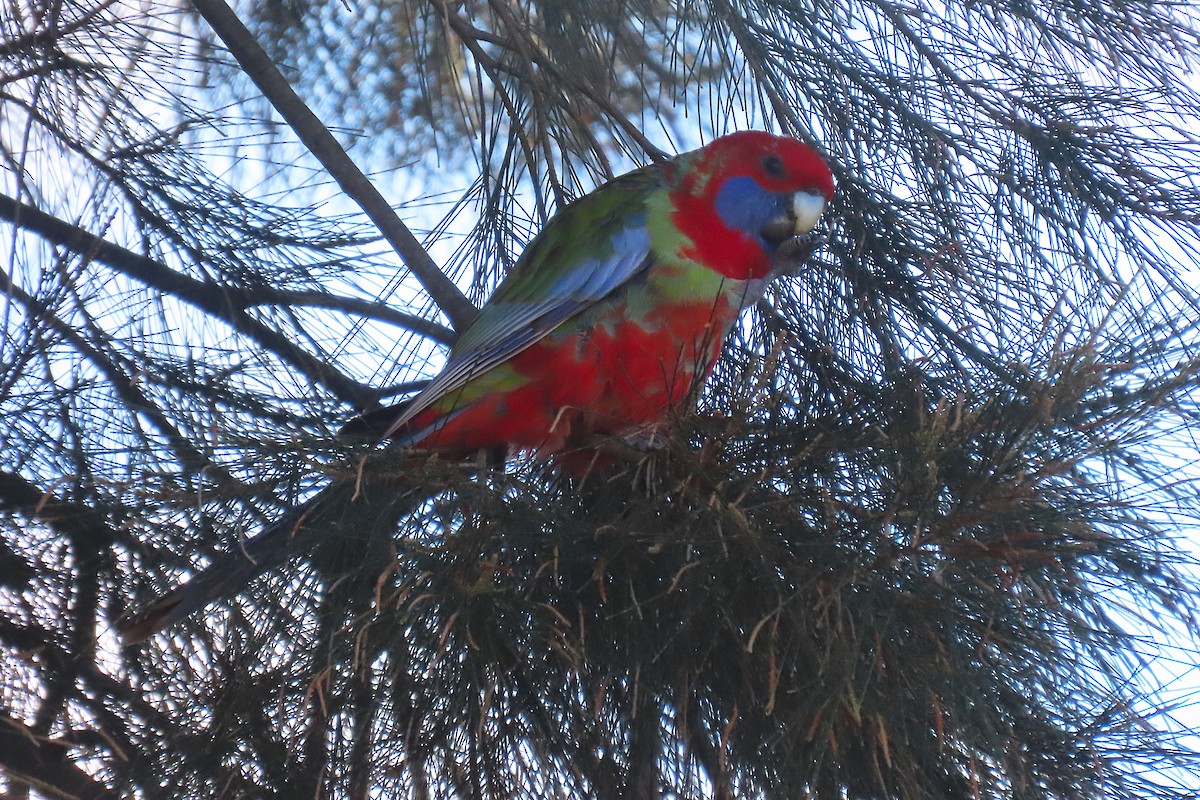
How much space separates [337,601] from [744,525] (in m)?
0.47

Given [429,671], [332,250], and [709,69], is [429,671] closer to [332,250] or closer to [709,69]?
[332,250]

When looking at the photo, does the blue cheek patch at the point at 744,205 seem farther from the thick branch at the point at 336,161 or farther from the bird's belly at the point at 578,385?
the thick branch at the point at 336,161

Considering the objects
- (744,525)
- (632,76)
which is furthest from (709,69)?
(744,525)

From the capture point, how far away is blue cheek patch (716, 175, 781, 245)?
194 centimetres

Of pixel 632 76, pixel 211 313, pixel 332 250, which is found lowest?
pixel 211 313

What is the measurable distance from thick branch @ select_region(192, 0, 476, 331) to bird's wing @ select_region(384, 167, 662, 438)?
7 cm

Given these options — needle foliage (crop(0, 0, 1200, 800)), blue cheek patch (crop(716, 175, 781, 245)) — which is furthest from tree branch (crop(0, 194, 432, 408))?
blue cheek patch (crop(716, 175, 781, 245))

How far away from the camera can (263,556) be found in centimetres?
135

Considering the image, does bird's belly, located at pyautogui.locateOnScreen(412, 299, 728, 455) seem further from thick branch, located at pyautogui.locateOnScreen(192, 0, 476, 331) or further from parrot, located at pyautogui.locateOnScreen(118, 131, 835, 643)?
thick branch, located at pyautogui.locateOnScreen(192, 0, 476, 331)

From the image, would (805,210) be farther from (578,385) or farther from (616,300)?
(578,385)

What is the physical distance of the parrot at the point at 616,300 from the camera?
1.82 metres

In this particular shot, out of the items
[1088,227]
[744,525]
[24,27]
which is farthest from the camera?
[24,27]

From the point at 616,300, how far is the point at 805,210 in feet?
1.09

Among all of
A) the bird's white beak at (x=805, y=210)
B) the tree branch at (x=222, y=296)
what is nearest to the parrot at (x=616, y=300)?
the bird's white beak at (x=805, y=210)
